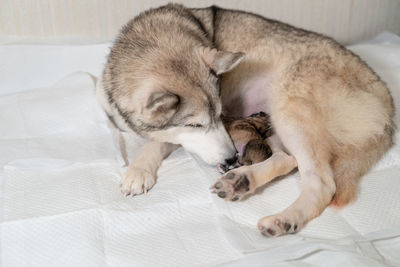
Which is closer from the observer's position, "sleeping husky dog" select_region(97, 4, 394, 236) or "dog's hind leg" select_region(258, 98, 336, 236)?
"dog's hind leg" select_region(258, 98, 336, 236)

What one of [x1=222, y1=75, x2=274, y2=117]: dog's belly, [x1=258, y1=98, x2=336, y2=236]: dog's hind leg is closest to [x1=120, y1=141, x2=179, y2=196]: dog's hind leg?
[x1=222, y1=75, x2=274, y2=117]: dog's belly

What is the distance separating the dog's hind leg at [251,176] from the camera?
227cm

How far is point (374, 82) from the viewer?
265cm

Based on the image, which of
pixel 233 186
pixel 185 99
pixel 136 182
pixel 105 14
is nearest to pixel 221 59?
pixel 185 99

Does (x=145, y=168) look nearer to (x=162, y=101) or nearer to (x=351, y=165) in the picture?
(x=162, y=101)

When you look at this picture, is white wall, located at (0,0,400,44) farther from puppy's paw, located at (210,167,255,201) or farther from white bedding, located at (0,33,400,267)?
puppy's paw, located at (210,167,255,201)

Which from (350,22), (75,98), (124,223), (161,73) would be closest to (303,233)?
(124,223)

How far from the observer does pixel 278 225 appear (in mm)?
2088

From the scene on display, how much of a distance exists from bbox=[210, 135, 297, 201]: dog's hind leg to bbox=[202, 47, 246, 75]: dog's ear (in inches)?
21.4

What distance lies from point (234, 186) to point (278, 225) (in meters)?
0.30

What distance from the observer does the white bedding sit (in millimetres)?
1970

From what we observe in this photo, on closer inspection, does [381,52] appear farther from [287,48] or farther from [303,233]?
[303,233]

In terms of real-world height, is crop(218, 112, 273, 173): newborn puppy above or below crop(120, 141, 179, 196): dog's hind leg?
above

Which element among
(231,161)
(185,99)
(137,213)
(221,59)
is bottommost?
(137,213)
